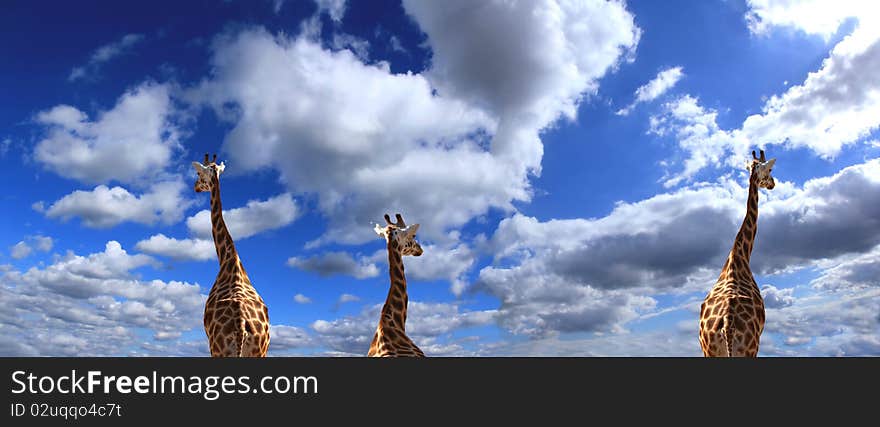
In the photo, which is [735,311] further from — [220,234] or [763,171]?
[220,234]

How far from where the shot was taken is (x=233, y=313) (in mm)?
16188

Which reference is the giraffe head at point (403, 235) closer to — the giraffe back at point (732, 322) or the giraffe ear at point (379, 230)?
the giraffe ear at point (379, 230)

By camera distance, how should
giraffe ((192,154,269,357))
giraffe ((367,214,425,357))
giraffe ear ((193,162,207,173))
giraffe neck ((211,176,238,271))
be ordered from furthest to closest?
giraffe ear ((193,162,207,173)) → giraffe neck ((211,176,238,271)) → giraffe ((367,214,425,357)) → giraffe ((192,154,269,357))

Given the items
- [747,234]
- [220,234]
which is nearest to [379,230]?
[220,234]

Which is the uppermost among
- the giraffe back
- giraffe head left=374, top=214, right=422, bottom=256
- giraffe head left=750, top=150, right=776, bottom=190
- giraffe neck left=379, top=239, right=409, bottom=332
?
giraffe head left=750, top=150, right=776, bottom=190

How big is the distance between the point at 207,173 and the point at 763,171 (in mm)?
17122

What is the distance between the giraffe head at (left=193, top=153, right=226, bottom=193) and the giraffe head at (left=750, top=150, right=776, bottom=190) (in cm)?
1644

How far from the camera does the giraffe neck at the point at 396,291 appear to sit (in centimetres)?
1680

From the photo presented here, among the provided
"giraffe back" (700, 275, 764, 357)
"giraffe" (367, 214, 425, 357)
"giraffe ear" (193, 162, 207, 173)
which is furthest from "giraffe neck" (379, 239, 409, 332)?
"giraffe back" (700, 275, 764, 357)

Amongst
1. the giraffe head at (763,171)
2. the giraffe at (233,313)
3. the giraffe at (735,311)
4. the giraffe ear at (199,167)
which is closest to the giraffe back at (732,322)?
the giraffe at (735,311)

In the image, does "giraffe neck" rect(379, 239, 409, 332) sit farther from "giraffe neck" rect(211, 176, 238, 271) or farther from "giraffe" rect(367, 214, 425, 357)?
"giraffe neck" rect(211, 176, 238, 271)

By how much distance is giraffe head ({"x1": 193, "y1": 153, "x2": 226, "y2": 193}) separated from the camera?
19.5 m
